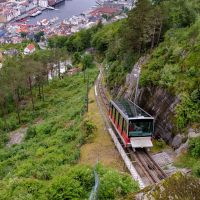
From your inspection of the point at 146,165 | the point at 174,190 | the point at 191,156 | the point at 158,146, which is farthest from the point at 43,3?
the point at 174,190

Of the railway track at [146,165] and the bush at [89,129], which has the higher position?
the railway track at [146,165]

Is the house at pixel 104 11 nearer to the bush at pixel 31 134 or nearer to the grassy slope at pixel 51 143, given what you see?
the grassy slope at pixel 51 143

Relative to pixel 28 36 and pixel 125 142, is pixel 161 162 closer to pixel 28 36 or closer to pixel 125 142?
pixel 125 142

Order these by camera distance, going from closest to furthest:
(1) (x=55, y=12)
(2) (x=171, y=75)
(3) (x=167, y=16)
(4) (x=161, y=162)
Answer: (4) (x=161, y=162) → (2) (x=171, y=75) → (3) (x=167, y=16) → (1) (x=55, y=12)

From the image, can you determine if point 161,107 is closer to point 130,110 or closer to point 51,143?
point 130,110

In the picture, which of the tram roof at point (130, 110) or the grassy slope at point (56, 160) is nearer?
the grassy slope at point (56, 160)

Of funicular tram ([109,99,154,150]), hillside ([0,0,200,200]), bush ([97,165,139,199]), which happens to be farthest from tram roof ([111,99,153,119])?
bush ([97,165,139,199])

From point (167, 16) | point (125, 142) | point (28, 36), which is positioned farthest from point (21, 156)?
point (28, 36)

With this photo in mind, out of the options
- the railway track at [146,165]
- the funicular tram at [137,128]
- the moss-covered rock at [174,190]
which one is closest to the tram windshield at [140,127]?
the funicular tram at [137,128]
